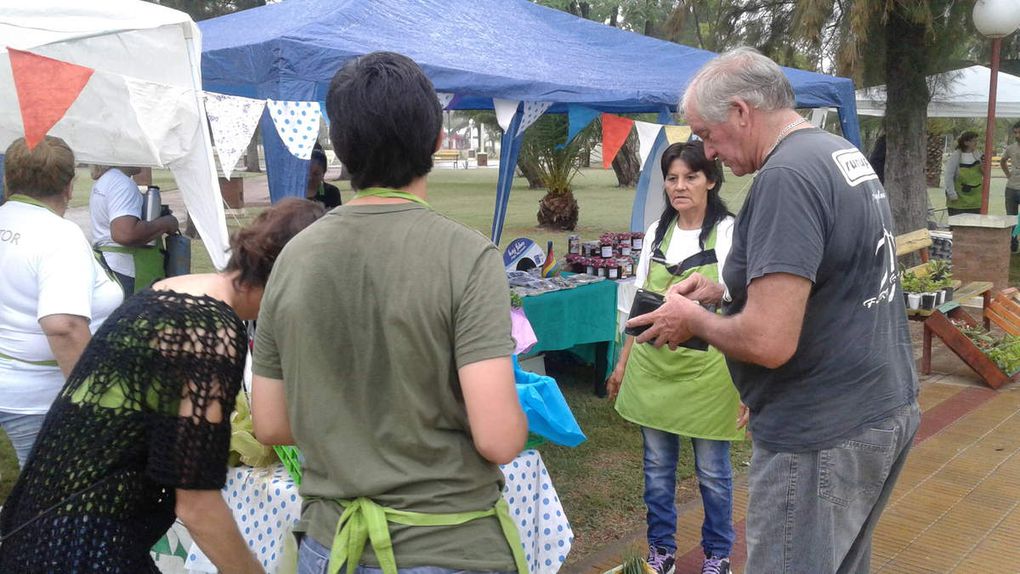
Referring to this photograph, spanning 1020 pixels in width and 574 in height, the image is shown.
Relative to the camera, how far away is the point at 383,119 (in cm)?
137

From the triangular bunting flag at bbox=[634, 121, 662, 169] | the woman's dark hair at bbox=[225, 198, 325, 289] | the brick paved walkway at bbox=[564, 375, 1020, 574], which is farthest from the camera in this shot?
the triangular bunting flag at bbox=[634, 121, 662, 169]

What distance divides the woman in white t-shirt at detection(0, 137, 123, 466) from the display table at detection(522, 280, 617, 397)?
2934mm

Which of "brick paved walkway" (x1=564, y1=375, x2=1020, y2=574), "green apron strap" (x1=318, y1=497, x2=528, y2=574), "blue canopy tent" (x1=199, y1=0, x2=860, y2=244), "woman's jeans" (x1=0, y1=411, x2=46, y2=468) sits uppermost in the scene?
"blue canopy tent" (x1=199, y1=0, x2=860, y2=244)

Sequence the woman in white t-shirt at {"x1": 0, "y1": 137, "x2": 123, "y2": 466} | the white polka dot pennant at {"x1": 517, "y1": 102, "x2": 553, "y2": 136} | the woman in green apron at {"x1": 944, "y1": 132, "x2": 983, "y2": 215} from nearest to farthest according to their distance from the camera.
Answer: the woman in white t-shirt at {"x1": 0, "y1": 137, "x2": 123, "y2": 466}
the white polka dot pennant at {"x1": 517, "y1": 102, "x2": 553, "y2": 136}
the woman in green apron at {"x1": 944, "y1": 132, "x2": 983, "y2": 215}

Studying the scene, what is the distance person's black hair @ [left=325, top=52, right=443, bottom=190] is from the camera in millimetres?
1368

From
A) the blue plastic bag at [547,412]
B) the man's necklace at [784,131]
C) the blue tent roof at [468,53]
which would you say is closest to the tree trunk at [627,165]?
the blue tent roof at [468,53]

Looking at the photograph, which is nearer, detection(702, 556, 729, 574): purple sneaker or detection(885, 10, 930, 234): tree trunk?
detection(702, 556, 729, 574): purple sneaker

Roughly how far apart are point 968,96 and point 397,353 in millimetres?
14593

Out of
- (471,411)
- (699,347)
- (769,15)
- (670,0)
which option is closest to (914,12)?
(769,15)

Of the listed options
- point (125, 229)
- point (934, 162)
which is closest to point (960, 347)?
point (125, 229)

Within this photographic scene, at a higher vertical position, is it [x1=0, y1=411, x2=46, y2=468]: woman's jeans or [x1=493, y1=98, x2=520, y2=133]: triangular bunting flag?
[x1=493, y1=98, x2=520, y2=133]: triangular bunting flag

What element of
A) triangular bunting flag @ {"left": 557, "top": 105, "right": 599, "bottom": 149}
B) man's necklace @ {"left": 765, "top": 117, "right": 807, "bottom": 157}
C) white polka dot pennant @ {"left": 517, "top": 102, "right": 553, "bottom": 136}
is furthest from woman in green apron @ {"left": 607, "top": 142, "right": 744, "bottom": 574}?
triangular bunting flag @ {"left": 557, "top": 105, "right": 599, "bottom": 149}

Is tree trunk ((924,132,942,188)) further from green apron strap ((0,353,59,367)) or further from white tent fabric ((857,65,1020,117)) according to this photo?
green apron strap ((0,353,59,367))

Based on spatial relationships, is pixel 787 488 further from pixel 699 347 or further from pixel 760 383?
pixel 699 347
